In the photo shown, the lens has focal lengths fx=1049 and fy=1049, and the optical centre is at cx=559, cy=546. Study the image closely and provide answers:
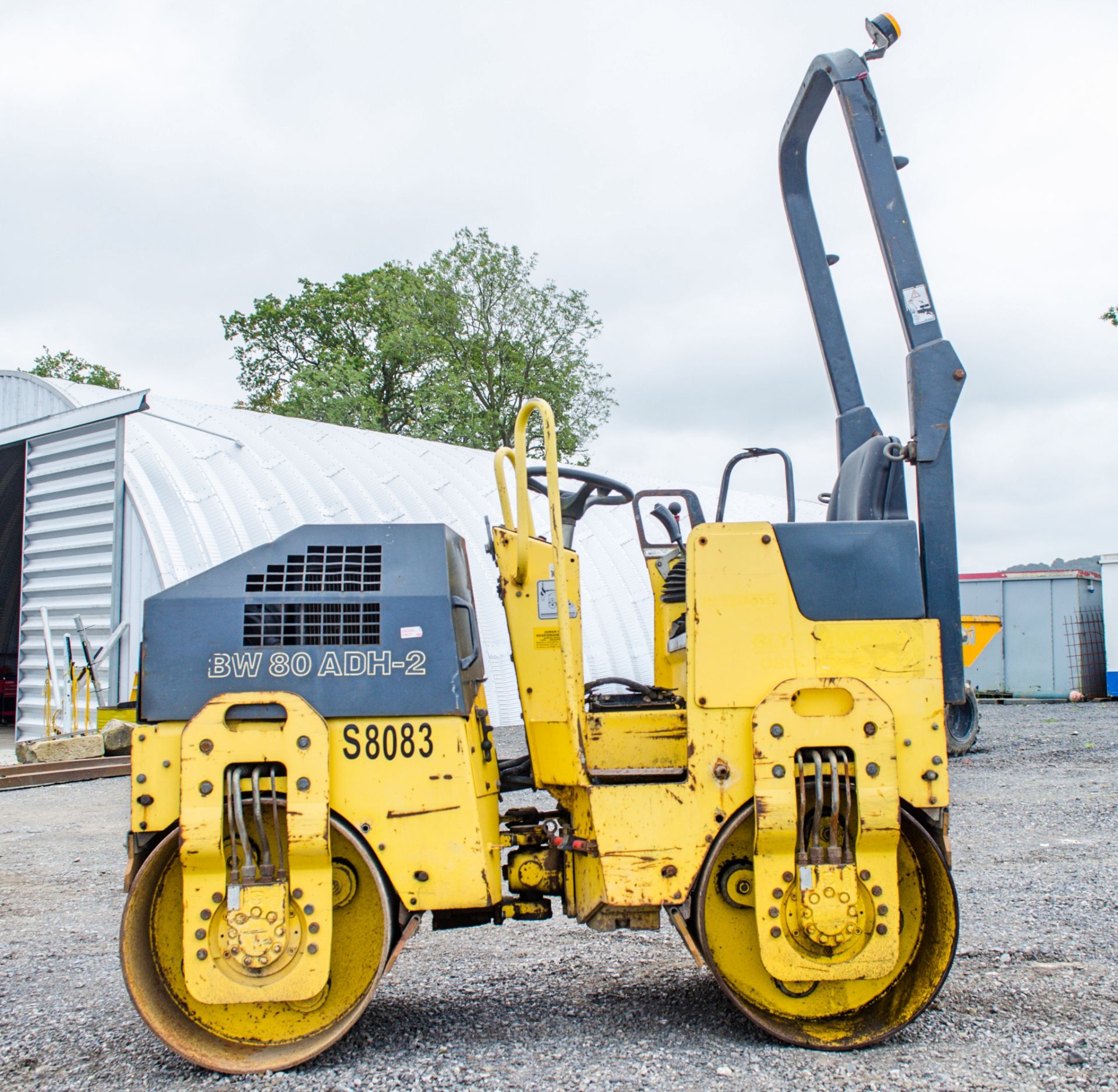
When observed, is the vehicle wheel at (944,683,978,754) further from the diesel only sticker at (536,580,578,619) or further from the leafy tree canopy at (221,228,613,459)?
the leafy tree canopy at (221,228,613,459)

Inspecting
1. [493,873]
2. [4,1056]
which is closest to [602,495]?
[493,873]

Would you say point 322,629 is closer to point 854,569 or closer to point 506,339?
point 854,569

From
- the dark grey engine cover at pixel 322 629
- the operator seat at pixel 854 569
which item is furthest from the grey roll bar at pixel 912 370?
the dark grey engine cover at pixel 322 629

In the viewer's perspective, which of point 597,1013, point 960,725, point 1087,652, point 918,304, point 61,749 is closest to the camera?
point 597,1013

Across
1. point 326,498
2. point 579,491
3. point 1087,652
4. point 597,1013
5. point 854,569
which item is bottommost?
point 597,1013

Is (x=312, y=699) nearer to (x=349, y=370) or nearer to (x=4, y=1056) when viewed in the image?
(x=4, y=1056)

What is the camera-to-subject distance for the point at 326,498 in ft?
45.1

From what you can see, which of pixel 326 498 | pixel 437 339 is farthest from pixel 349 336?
pixel 326 498

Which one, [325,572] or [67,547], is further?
[67,547]

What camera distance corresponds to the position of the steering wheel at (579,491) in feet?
12.9

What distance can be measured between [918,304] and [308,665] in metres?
2.57

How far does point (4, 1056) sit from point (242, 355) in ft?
124

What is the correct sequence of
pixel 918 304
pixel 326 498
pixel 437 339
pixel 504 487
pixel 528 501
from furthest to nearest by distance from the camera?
1. pixel 437 339
2. pixel 326 498
3. pixel 918 304
4. pixel 504 487
5. pixel 528 501

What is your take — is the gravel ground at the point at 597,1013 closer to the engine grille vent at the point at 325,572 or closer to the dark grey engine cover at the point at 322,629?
the dark grey engine cover at the point at 322,629
